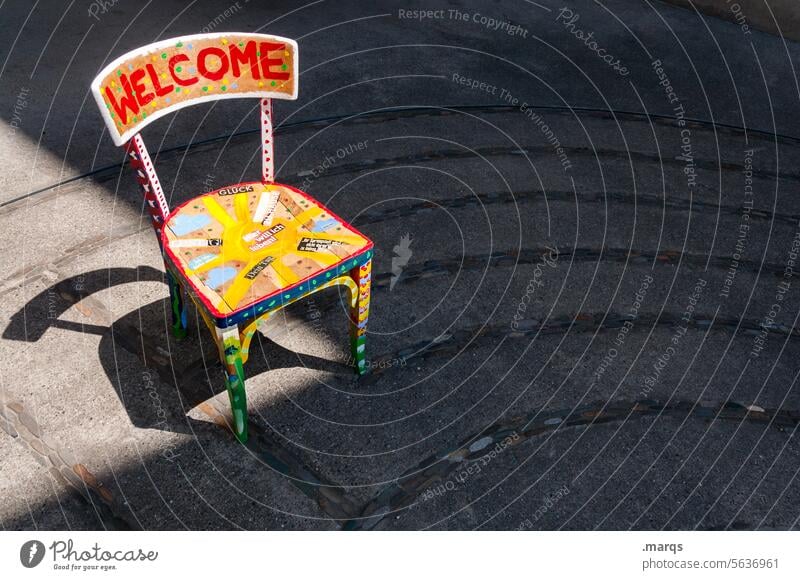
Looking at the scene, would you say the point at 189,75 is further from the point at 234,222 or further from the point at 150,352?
the point at 150,352

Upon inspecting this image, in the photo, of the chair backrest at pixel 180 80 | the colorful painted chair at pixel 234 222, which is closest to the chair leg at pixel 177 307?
the colorful painted chair at pixel 234 222

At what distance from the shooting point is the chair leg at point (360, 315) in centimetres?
301

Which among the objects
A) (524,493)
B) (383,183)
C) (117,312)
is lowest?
(524,493)

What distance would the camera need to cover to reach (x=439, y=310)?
3.87 meters

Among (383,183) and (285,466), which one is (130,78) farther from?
(383,183)

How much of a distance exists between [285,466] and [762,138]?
4.62 m

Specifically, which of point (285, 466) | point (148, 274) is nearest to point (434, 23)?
point (148, 274)

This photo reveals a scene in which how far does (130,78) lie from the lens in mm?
2791

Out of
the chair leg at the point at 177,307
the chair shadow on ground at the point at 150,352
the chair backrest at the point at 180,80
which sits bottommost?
the chair shadow on ground at the point at 150,352

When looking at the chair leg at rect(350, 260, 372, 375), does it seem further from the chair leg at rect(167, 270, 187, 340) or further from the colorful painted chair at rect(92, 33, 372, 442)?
the chair leg at rect(167, 270, 187, 340)
